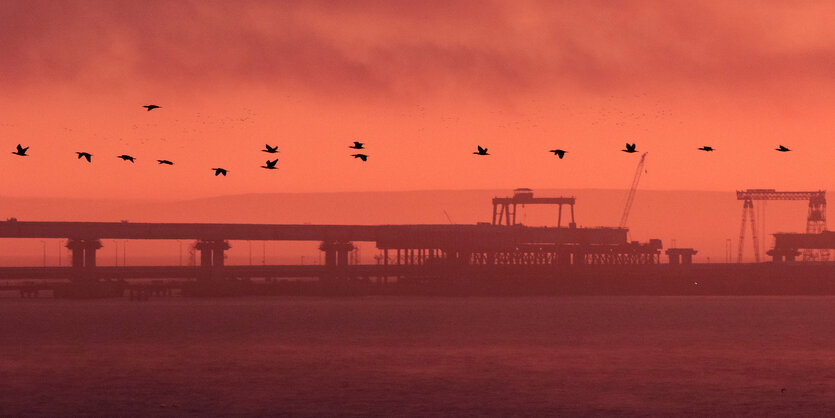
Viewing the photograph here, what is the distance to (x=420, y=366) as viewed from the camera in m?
103

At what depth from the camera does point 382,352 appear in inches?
4599

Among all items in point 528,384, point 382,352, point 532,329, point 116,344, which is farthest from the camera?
point 532,329

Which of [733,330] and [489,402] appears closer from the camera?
[489,402]

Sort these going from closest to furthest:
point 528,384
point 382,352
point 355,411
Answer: point 355,411, point 528,384, point 382,352

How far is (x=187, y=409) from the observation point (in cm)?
7544

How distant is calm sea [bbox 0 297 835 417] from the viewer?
77.6m

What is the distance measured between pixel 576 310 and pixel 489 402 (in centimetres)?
12280

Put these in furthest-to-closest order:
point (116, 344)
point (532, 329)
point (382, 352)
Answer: point (532, 329) → point (116, 344) → point (382, 352)

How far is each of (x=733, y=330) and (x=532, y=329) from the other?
2444 cm

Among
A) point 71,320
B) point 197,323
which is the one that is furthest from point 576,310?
point 71,320

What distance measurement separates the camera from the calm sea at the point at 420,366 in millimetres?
77562

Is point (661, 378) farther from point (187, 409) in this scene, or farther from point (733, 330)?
point (733, 330)

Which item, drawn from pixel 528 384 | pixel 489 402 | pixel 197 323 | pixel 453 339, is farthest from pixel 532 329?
pixel 489 402

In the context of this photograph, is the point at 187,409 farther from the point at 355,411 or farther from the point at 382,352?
the point at 382,352
